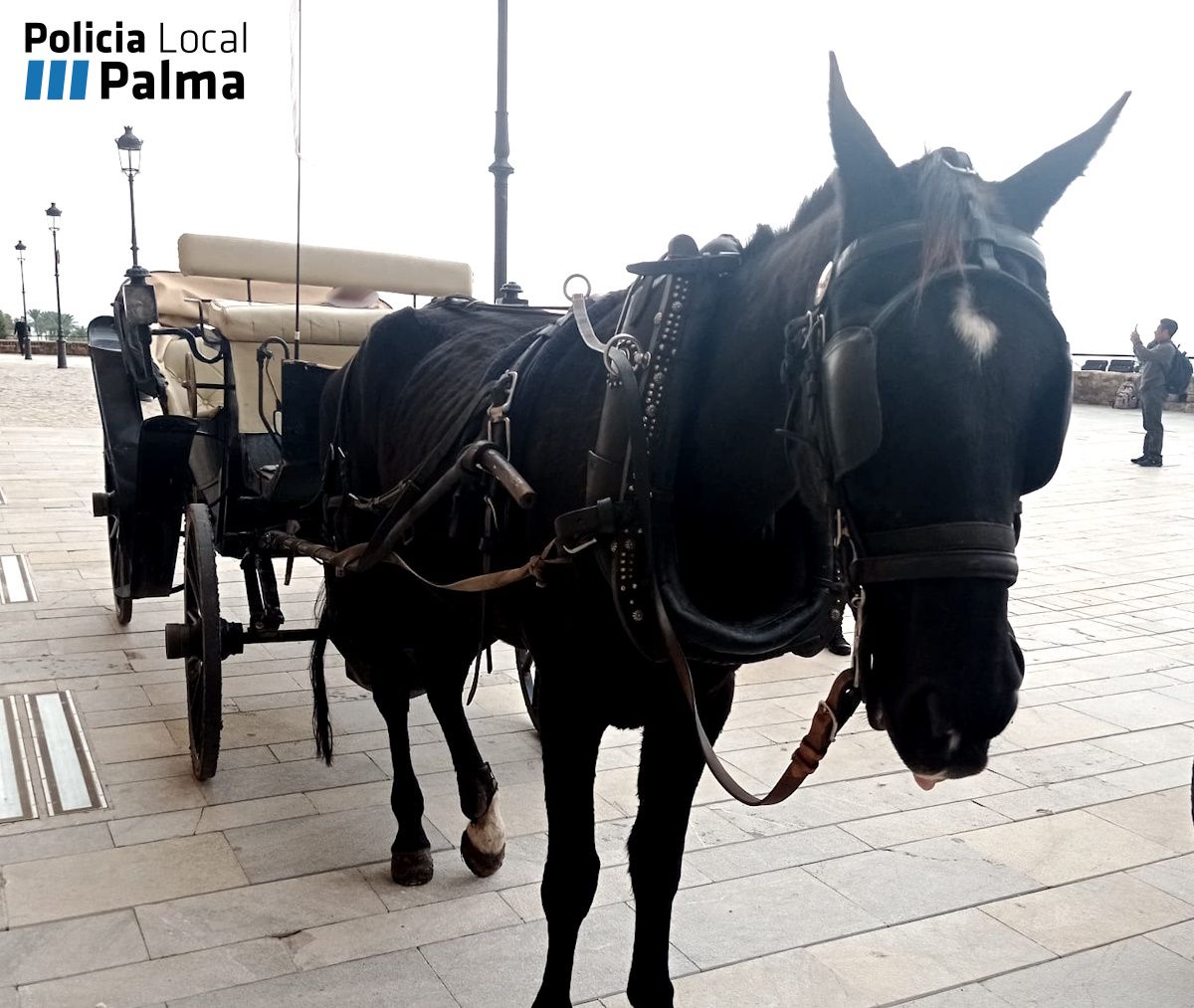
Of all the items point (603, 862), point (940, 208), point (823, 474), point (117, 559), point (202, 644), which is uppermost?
point (940, 208)

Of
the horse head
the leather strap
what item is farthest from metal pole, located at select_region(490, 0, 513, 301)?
the horse head

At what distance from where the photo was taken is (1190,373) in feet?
49.6

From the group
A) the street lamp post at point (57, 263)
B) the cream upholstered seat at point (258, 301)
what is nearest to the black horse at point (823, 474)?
the cream upholstered seat at point (258, 301)

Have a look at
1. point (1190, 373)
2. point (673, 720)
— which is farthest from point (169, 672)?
point (1190, 373)

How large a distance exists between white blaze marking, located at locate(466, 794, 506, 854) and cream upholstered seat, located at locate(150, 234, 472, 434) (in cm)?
196

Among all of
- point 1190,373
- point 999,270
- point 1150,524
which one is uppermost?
point 999,270

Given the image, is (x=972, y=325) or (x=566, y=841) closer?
(x=972, y=325)

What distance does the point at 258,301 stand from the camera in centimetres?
553

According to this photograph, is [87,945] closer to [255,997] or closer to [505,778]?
[255,997]

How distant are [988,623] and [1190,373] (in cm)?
1587

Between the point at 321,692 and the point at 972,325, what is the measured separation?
2.93 m

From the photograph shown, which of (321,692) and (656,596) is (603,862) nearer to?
(321,692)

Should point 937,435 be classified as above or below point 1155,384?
above

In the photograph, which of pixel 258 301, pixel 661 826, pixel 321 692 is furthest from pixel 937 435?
pixel 258 301
